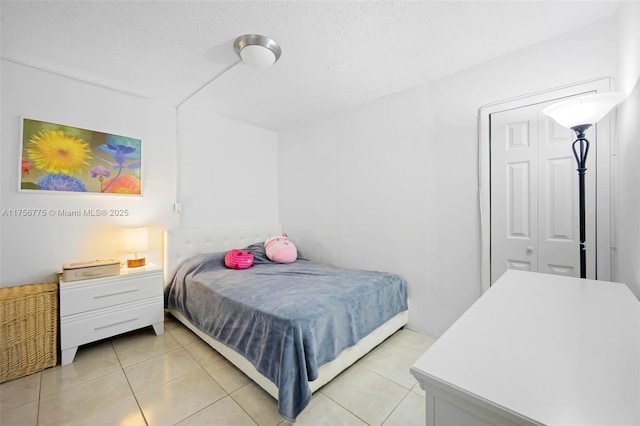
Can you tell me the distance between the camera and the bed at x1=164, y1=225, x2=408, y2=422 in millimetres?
1497

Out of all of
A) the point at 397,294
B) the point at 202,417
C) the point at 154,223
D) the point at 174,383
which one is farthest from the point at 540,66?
the point at 154,223

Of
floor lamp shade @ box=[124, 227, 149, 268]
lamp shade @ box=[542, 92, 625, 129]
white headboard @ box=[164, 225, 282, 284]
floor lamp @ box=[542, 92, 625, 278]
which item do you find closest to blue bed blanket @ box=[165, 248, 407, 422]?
white headboard @ box=[164, 225, 282, 284]

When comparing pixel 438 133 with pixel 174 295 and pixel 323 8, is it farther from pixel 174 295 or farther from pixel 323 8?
Answer: pixel 174 295

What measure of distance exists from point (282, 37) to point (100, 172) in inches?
82.8

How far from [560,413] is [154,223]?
3237 millimetres

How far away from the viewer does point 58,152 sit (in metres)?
2.24

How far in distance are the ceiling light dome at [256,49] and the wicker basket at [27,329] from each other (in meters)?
2.32

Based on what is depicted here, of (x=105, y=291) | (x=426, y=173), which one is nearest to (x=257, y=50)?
(x=426, y=173)

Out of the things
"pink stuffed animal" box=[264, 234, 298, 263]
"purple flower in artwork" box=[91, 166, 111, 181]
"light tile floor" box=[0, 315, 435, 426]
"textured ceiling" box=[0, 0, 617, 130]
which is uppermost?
"textured ceiling" box=[0, 0, 617, 130]

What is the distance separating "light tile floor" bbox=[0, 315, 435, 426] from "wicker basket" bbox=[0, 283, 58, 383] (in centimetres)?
8

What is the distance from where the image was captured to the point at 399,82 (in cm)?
243

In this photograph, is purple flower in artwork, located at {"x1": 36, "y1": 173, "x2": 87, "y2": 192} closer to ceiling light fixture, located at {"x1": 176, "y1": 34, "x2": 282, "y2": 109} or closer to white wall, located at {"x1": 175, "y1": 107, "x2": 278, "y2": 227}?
white wall, located at {"x1": 175, "y1": 107, "x2": 278, "y2": 227}

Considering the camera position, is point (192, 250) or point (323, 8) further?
point (192, 250)

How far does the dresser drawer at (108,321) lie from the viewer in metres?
2.00
